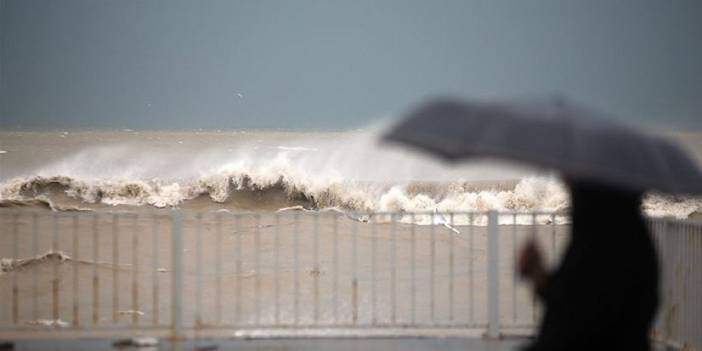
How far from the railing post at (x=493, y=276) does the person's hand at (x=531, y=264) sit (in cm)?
362

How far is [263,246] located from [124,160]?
2511 centimetres

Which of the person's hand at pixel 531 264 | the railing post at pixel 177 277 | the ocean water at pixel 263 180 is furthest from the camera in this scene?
the ocean water at pixel 263 180

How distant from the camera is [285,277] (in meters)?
12.0

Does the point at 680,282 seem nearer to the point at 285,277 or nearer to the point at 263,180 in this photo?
the point at 285,277

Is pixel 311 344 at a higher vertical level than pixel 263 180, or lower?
lower

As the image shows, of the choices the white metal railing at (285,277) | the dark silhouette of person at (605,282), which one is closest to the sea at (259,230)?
the white metal railing at (285,277)

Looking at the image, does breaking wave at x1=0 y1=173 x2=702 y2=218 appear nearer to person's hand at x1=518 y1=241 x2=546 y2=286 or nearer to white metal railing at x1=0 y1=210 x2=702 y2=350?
white metal railing at x1=0 y1=210 x2=702 y2=350

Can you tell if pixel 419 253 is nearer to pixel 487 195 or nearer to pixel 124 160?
pixel 487 195

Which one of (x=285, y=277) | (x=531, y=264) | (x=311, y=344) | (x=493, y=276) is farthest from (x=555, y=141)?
(x=285, y=277)

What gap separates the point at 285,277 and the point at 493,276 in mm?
4650

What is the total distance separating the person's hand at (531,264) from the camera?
4.05m

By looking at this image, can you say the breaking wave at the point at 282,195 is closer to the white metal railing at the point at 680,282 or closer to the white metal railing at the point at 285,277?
the white metal railing at the point at 285,277

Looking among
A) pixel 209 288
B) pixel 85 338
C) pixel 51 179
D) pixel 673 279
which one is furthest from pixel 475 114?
pixel 51 179

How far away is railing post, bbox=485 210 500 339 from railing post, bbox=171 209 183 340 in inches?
109
